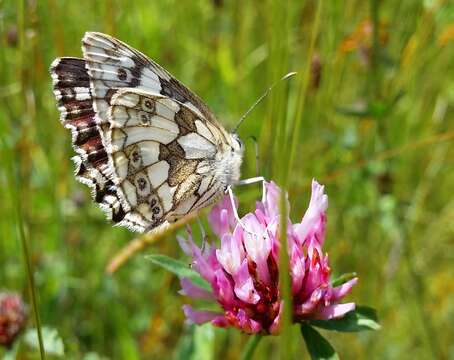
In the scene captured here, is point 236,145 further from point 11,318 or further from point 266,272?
point 11,318

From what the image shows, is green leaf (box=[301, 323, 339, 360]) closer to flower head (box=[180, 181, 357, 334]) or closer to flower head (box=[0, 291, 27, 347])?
flower head (box=[180, 181, 357, 334])

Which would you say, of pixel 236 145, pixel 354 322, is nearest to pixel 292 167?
pixel 236 145

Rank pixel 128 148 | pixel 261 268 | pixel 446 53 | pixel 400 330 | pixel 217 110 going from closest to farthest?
1. pixel 261 268
2. pixel 128 148
3. pixel 400 330
4. pixel 217 110
5. pixel 446 53

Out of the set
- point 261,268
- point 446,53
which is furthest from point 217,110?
point 261,268

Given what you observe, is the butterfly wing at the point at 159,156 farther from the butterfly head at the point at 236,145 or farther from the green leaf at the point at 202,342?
the green leaf at the point at 202,342

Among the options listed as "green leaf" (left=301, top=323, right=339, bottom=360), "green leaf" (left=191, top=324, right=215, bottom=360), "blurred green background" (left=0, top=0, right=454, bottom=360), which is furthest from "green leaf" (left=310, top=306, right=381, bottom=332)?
"blurred green background" (left=0, top=0, right=454, bottom=360)

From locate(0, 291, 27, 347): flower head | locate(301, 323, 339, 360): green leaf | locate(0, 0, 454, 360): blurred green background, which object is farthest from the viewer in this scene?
locate(0, 0, 454, 360): blurred green background

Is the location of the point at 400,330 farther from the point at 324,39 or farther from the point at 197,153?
the point at 197,153
